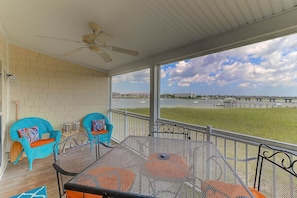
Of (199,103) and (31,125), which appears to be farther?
(31,125)

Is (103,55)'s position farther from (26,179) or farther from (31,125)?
(31,125)

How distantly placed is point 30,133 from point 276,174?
4.35 metres

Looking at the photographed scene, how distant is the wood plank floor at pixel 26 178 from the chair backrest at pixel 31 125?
0.66m

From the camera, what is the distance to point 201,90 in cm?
244

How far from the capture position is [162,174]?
53.8 inches

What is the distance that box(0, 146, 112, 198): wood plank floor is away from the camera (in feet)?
7.99

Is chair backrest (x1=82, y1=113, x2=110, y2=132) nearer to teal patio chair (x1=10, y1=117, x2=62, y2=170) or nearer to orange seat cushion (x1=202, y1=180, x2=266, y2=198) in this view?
teal patio chair (x1=10, y1=117, x2=62, y2=170)

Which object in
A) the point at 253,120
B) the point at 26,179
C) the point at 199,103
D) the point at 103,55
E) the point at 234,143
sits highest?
the point at 103,55

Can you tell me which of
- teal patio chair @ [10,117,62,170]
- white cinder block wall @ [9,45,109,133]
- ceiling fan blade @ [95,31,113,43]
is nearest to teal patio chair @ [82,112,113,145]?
white cinder block wall @ [9,45,109,133]

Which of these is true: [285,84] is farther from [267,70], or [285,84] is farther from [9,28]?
[9,28]

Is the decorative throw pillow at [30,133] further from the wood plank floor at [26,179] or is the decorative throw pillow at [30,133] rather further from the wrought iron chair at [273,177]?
the wrought iron chair at [273,177]

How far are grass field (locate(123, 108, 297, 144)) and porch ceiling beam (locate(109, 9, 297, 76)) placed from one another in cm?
81

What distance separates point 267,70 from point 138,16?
1639 mm

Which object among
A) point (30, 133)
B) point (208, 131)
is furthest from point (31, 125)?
point (208, 131)
